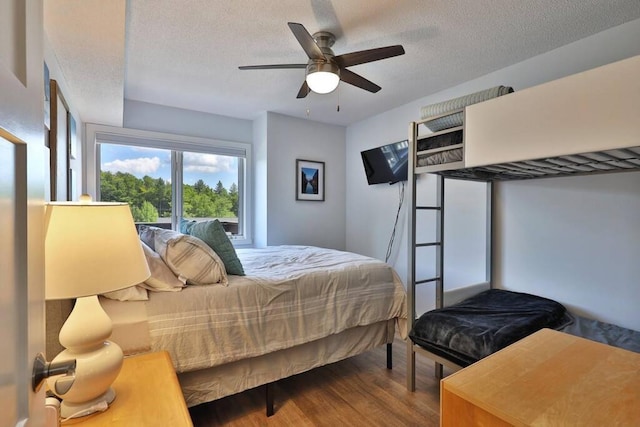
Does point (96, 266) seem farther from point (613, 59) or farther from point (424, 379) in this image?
point (613, 59)

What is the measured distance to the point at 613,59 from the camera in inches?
83.7

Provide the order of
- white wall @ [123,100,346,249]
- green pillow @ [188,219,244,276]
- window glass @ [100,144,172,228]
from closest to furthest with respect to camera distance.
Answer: green pillow @ [188,219,244,276] → window glass @ [100,144,172,228] → white wall @ [123,100,346,249]

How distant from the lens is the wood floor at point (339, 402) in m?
1.90

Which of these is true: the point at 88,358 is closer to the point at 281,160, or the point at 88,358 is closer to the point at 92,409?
the point at 92,409

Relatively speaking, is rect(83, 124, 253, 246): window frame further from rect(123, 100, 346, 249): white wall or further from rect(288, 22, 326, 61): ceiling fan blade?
rect(288, 22, 326, 61): ceiling fan blade

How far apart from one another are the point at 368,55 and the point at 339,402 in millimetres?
2280

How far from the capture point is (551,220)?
7.95 feet

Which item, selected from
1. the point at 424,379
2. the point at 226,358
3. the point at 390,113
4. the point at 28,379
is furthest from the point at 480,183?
the point at 28,379

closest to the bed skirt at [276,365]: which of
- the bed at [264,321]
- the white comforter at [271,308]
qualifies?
the bed at [264,321]

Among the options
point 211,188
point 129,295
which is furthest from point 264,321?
point 211,188

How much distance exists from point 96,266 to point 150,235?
3.51ft

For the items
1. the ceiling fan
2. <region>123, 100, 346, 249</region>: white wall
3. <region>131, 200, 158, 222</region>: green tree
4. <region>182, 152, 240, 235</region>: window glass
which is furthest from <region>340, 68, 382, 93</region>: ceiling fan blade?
<region>131, 200, 158, 222</region>: green tree

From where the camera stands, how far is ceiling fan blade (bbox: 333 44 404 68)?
189cm

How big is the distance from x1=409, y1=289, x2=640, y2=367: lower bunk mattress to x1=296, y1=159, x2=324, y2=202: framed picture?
2.44 m
